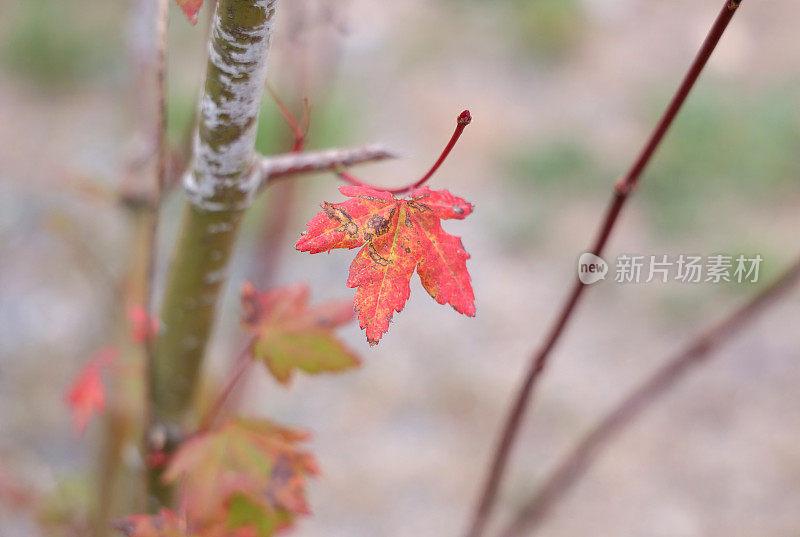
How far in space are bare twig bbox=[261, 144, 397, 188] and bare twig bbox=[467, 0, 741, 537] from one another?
19 centimetres

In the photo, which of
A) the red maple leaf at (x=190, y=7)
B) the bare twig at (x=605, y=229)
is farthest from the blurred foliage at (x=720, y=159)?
the red maple leaf at (x=190, y=7)

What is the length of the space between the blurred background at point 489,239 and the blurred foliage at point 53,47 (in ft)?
0.03

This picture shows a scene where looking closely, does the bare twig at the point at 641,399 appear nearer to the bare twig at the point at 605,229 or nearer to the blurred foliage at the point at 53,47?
the bare twig at the point at 605,229

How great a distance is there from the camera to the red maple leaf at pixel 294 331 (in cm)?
70

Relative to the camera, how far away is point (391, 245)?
51 cm

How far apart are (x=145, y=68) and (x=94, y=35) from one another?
2533mm

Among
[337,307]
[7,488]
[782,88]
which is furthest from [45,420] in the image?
[782,88]

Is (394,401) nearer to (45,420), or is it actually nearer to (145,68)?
(45,420)

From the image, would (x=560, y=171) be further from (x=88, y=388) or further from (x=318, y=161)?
(x=318, y=161)

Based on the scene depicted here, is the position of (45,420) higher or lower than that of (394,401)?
lower

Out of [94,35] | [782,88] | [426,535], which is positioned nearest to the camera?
[426,535]

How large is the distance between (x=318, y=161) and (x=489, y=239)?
85.5 inches

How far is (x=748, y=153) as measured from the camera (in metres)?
2.86

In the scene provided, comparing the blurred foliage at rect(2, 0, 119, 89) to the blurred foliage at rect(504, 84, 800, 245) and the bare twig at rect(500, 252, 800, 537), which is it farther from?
the bare twig at rect(500, 252, 800, 537)
